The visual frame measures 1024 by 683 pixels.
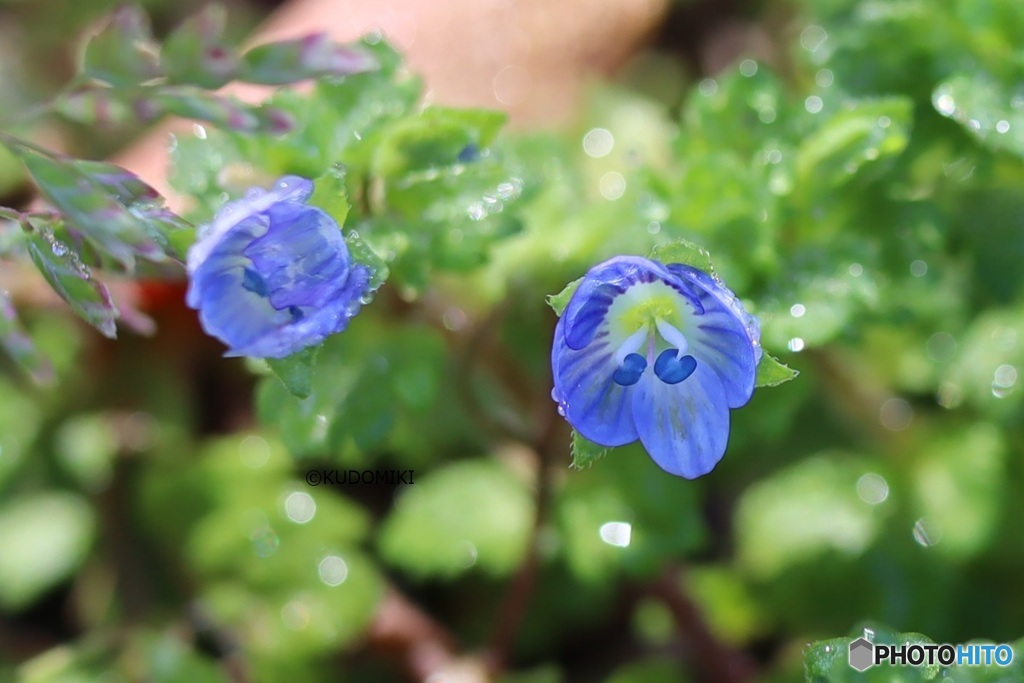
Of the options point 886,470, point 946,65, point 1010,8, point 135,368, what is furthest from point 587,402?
point 135,368

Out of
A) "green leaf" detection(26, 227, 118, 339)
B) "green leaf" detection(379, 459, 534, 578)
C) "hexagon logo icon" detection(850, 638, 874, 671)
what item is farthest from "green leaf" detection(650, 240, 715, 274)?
"green leaf" detection(379, 459, 534, 578)

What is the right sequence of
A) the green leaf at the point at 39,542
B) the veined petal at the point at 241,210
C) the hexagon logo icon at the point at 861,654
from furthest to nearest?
the green leaf at the point at 39,542
the hexagon logo icon at the point at 861,654
the veined petal at the point at 241,210

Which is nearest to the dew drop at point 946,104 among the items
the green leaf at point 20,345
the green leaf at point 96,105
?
the green leaf at point 96,105

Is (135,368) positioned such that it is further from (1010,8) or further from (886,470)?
(1010,8)

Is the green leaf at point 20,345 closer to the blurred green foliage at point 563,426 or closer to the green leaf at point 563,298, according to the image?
the blurred green foliage at point 563,426

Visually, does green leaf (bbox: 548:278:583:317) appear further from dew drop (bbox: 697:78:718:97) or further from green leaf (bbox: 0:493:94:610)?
green leaf (bbox: 0:493:94:610)

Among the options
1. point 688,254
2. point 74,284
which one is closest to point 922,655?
point 688,254
